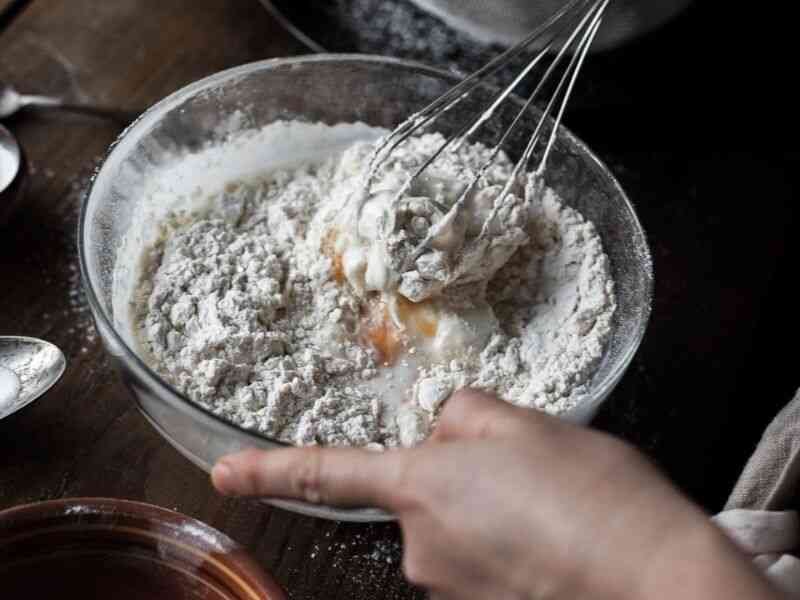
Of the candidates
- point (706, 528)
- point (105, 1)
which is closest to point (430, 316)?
point (706, 528)

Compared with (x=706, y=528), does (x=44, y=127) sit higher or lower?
→ lower

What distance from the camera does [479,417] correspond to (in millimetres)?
507

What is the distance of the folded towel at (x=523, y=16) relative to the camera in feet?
3.17

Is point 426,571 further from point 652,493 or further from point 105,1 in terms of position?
point 105,1

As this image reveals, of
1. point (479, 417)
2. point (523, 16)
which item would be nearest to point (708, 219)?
point (523, 16)

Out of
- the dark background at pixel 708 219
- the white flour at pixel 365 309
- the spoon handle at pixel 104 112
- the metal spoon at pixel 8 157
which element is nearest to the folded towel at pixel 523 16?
the dark background at pixel 708 219

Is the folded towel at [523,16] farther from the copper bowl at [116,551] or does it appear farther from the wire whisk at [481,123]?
the copper bowl at [116,551]

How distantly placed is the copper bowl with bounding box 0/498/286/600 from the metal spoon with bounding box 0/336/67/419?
147mm

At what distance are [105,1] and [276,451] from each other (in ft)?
2.57

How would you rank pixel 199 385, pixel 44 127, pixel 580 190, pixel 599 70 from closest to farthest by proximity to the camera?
pixel 199 385
pixel 580 190
pixel 44 127
pixel 599 70

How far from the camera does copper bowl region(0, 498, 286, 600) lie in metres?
0.62

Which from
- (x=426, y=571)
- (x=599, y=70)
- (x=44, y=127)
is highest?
(x=599, y=70)

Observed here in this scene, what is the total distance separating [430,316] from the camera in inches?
30.8

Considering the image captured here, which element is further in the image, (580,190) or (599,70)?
(599,70)
